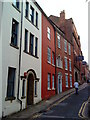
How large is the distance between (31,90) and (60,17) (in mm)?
24616

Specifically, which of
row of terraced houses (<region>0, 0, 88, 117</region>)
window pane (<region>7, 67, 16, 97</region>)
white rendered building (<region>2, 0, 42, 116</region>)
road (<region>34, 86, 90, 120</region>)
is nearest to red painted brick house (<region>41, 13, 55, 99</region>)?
row of terraced houses (<region>0, 0, 88, 117</region>)

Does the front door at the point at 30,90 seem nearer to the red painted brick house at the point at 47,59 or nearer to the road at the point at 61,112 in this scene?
the road at the point at 61,112

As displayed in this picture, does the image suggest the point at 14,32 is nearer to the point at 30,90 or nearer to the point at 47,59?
the point at 30,90

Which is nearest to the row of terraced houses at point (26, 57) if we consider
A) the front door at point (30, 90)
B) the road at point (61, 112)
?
the front door at point (30, 90)

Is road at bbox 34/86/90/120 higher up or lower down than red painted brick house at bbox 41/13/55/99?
lower down

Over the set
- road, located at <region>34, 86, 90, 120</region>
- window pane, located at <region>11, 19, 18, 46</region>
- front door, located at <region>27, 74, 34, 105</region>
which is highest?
window pane, located at <region>11, 19, 18, 46</region>

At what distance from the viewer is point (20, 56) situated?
13.1m

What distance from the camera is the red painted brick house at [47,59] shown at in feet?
61.2

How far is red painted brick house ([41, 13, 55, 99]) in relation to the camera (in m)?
18.7

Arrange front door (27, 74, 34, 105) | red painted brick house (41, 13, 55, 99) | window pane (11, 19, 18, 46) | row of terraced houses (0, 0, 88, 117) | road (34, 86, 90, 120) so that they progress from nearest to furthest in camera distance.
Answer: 1. road (34, 86, 90, 120)
2. row of terraced houses (0, 0, 88, 117)
3. window pane (11, 19, 18, 46)
4. front door (27, 74, 34, 105)
5. red painted brick house (41, 13, 55, 99)

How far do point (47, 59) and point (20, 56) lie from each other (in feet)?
24.7

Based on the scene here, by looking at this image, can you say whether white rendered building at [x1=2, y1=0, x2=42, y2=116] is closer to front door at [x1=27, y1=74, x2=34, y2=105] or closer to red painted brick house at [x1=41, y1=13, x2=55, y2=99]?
front door at [x1=27, y1=74, x2=34, y2=105]

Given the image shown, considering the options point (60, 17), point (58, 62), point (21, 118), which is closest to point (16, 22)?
point (21, 118)

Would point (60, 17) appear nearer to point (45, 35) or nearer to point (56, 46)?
point (56, 46)
